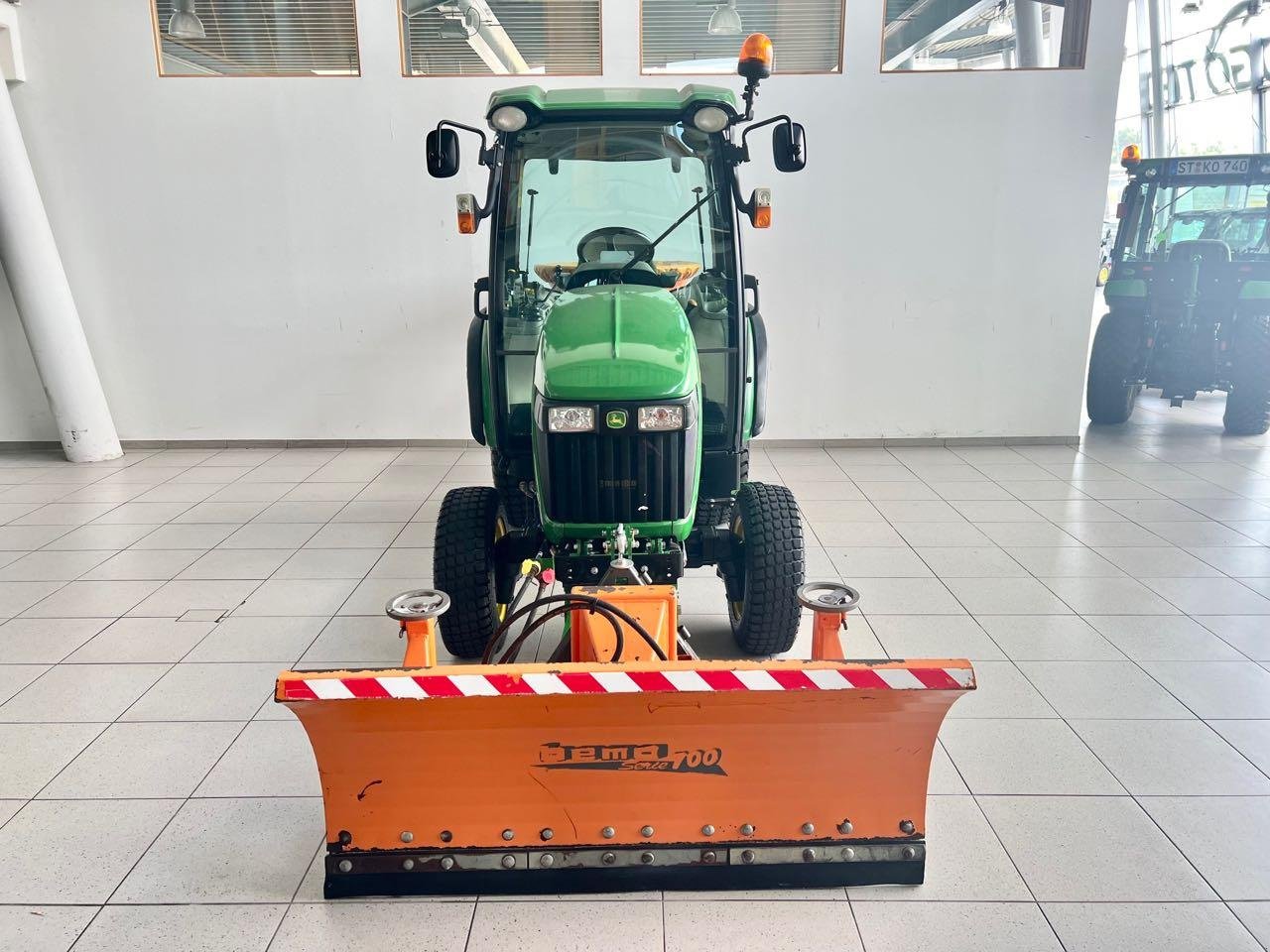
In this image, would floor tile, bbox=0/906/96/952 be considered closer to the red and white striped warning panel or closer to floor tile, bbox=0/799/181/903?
floor tile, bbox=0/799/181/903

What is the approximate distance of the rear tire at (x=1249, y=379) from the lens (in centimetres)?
620

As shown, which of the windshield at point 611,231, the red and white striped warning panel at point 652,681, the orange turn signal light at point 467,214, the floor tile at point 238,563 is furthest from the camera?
the floor tile at point 238,563

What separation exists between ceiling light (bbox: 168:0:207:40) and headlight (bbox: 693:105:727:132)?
3.97 m

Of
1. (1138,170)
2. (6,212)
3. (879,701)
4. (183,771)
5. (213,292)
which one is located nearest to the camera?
(879,701)

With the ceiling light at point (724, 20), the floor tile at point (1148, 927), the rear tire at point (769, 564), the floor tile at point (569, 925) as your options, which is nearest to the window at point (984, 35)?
the ceiling light at point (724, 20)

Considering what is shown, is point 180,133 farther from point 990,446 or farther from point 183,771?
point 990,446

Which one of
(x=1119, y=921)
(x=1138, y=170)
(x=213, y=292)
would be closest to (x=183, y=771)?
(x=1119, y=921)

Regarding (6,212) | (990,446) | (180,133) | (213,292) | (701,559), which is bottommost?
(990,446)

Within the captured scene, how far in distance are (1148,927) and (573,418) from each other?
1.74 m

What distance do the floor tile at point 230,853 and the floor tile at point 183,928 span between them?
0.03 meters

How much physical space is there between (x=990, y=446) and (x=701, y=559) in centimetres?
370

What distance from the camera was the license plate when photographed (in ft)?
21.0

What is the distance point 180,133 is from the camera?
5.50m

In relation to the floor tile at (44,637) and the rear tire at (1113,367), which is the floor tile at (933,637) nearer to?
the floor tile at (44,637)
